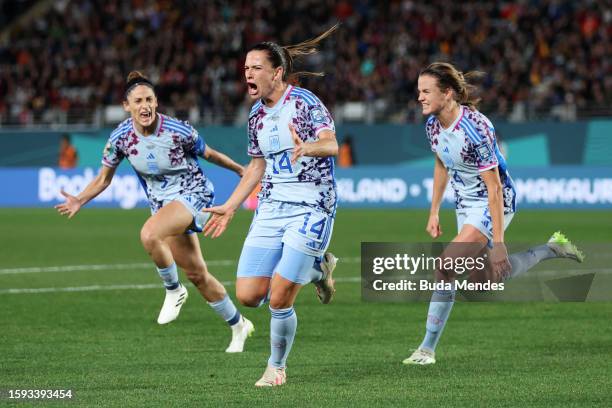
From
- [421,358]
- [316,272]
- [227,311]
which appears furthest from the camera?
[227,311]

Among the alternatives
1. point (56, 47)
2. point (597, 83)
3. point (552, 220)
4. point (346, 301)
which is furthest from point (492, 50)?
point (346, 301)

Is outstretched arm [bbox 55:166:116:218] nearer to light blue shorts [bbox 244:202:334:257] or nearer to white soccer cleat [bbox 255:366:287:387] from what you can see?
light blue shorts [bbox 244:202:334:257]

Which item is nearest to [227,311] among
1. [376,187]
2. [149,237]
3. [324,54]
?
[149,237]

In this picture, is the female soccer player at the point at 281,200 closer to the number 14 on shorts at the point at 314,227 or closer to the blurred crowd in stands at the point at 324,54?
the number 14 on shorts at the point at 314,227

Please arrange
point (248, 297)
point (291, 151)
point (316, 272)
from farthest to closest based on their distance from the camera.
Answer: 1. point (316, 272)
2. point (248, 297)
3. point (291, 151)

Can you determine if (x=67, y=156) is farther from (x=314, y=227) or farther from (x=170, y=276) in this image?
(x=314, y=227)

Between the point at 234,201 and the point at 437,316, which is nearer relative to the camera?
the point at 234,201

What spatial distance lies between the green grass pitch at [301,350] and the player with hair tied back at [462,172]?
0.51m

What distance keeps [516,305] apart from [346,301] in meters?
1.84

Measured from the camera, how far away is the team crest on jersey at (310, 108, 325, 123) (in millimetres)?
7816

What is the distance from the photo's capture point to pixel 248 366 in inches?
349

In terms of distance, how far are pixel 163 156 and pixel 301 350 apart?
2091 mm

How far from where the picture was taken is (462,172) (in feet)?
30.0

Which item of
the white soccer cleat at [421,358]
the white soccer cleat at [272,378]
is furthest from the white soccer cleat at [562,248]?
the white soccer cleat at [272,378]
